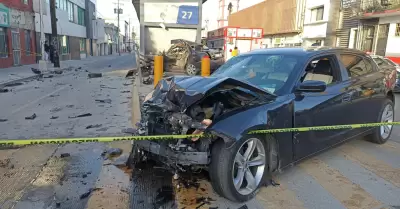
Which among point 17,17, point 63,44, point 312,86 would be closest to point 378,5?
point 312,86

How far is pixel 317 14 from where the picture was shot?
29.5 m

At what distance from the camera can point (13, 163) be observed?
14.3ft

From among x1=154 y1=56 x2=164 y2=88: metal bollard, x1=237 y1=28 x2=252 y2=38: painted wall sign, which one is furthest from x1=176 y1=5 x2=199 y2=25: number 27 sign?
x1=237 y1=28 x2=252 y2=38: painted wall sign

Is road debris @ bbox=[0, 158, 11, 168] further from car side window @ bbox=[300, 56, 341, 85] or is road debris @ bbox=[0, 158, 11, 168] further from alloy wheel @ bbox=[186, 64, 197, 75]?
alloy wheel @ bbox=[186, 64, 197, 75]

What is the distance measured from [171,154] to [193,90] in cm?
73

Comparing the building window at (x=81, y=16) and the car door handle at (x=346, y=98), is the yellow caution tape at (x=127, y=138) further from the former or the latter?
the building window at (x=81, y=16)

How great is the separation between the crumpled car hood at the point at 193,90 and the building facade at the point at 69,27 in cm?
2702

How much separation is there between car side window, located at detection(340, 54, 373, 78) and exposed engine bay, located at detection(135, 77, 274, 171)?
1876 mm

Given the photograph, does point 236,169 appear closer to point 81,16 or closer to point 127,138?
point 127,138

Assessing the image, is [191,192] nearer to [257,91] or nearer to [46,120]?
[257,91]

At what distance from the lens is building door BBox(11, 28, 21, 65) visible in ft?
72.2

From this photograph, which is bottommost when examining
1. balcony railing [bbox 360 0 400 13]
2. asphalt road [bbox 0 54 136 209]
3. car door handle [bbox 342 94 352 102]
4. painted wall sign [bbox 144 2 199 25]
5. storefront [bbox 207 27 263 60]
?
asphalt road [bbox 0 54 136 209]

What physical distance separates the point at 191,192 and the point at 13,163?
2.65m

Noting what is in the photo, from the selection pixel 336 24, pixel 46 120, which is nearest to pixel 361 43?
pixel 336 24
